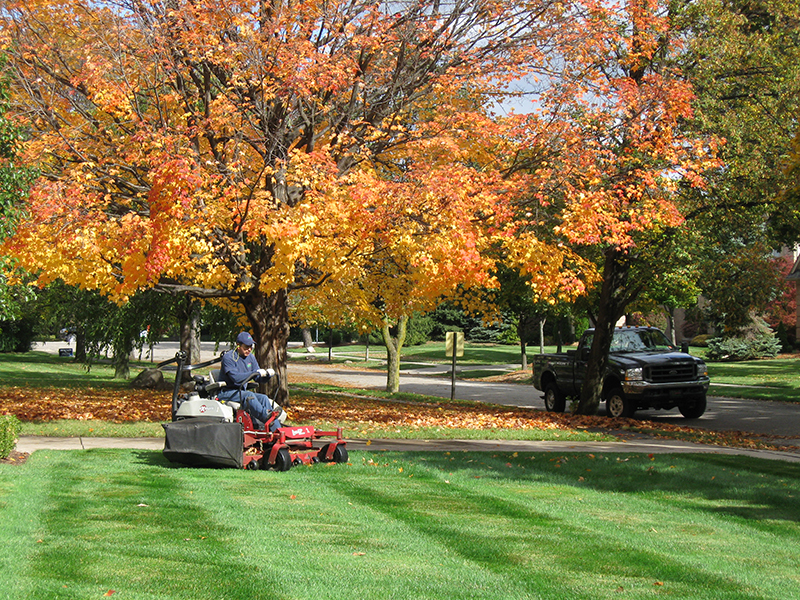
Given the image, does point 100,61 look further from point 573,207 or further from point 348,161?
point 573,207

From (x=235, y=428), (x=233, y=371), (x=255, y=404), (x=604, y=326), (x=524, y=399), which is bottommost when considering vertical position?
(x=524, y=399)

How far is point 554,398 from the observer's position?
2202 centimetres

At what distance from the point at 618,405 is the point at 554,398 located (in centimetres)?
292

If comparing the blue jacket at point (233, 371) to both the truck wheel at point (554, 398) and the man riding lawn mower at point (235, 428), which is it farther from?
the truck wheel at point (554, 398)

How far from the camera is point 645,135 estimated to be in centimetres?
1623

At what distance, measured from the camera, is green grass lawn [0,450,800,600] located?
17.3ft

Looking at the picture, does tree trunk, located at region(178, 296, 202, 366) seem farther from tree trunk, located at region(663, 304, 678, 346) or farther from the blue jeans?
tree trunk, located at region(663, 304, 678, 346)

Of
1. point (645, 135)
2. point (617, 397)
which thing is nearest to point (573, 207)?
point (645, 135)

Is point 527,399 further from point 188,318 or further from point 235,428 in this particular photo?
point 235,428

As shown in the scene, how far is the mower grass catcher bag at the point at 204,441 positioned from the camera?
9.52 m

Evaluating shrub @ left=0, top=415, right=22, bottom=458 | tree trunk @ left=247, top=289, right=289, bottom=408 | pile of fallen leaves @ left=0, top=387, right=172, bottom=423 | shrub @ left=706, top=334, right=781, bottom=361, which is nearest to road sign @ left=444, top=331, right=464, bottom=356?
tree trunk @ left=247, top=289, right=289, bottom=408

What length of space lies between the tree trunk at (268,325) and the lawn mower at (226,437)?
6.47 m

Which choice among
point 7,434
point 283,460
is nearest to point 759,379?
point 283,460

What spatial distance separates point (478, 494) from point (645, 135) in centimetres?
1019
